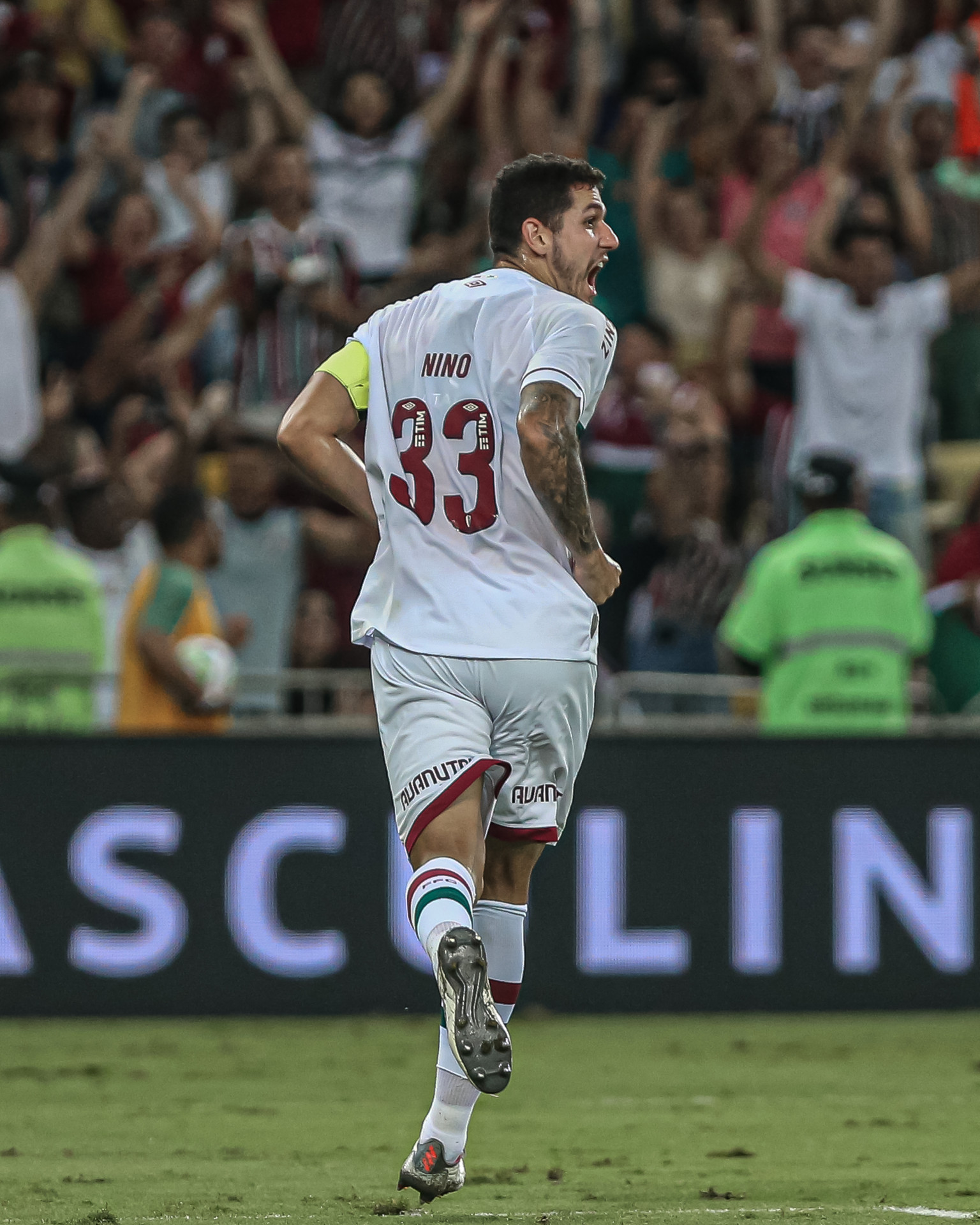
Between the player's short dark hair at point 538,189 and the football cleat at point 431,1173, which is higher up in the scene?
the player's short dark hair at point 538,189

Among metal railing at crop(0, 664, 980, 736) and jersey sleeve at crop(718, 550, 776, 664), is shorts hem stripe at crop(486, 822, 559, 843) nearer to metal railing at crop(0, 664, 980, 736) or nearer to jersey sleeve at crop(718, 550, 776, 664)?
metal railing at crop(0, 664, 980, 736)

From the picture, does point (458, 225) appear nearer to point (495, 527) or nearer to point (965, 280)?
point (965, 280)


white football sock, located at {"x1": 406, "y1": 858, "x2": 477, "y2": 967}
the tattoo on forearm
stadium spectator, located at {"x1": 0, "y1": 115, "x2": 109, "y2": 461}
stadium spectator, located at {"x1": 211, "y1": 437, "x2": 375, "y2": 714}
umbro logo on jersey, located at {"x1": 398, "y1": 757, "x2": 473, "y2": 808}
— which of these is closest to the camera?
white football sock, located at {"x1": 406, "y1": 858, "x2": 477, "y2": 967}

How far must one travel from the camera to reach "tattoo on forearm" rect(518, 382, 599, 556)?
4.75 metres

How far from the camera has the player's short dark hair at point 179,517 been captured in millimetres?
9750

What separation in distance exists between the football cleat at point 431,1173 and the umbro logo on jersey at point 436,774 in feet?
2.66

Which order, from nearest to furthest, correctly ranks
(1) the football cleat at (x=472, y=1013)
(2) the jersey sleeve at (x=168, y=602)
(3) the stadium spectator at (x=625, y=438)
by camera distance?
(1) the football cleat at (x=472, y=1013) → (2) the jersey sleeve at (x=168, y=602) → (3) the stadium spectator at (x=625, y=438)

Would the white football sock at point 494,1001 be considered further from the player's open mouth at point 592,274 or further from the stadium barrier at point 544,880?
the stadium barrier at point 544,880

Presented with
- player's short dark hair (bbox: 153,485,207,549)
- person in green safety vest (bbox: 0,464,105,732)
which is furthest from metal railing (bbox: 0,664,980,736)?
player's short dark hair (bbox: 153,485,207,549)

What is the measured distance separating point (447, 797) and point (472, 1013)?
2.03 ft

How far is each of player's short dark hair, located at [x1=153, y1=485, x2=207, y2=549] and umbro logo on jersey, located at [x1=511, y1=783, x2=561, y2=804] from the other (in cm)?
497

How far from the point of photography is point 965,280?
12.7 metres

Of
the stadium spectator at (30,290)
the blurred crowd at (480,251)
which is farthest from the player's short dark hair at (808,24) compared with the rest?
the stadium spectator at (30,290)

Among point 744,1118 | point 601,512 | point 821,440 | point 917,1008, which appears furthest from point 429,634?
point 821,440
